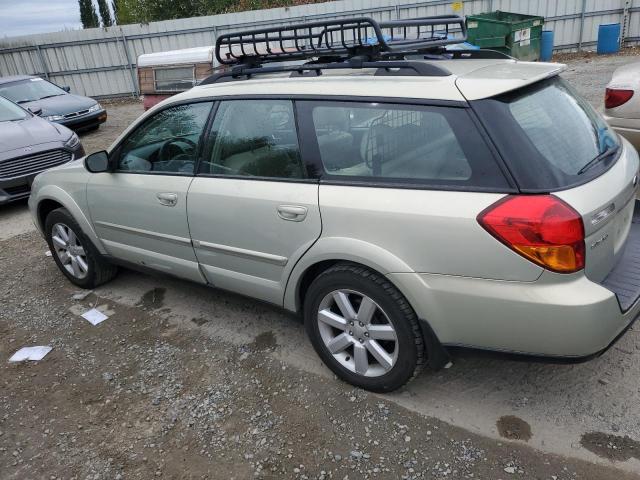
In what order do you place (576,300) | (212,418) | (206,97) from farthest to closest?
(206,97)
(212,418)
(576,300)

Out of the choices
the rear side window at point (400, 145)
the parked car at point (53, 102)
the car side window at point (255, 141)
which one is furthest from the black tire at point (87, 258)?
the parked car at point (53, 102)

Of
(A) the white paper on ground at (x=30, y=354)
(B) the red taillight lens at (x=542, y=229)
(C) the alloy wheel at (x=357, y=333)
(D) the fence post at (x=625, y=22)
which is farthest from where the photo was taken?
(D) the fence post at (x=625, y=22)

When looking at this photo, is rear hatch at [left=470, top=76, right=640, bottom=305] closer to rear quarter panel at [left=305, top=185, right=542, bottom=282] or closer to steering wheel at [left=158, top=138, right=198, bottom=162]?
rear quarter panel at [left=305, top=185, right=542, bottom=282]

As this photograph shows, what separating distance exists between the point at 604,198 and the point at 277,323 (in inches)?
86.8

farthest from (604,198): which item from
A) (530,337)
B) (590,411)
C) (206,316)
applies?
(206,316)

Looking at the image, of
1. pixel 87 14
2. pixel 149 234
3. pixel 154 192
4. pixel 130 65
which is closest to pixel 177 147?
pixel 154 192

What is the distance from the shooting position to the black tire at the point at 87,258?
167 inches

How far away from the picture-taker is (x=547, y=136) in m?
2.39

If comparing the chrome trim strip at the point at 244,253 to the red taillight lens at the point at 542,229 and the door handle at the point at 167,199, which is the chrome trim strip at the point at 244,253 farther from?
the red taillight lens at the point at 542,229

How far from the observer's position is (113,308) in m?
4.17

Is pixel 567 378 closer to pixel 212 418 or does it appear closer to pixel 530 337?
pixel 530 337

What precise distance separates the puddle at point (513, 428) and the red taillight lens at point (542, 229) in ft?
2.90

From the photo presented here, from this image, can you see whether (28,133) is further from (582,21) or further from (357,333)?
(582,21)

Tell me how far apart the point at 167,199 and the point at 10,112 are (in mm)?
5872
